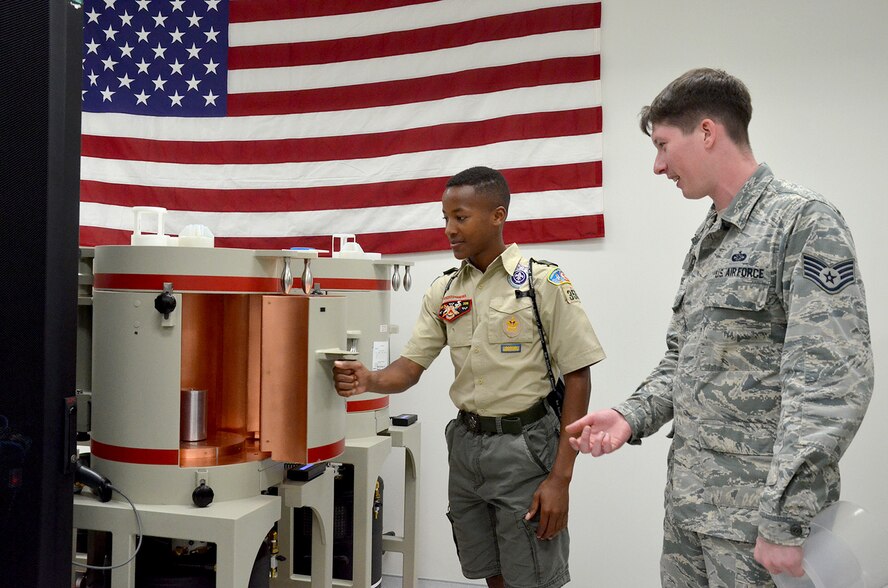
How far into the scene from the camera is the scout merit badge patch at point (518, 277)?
2.09 meters

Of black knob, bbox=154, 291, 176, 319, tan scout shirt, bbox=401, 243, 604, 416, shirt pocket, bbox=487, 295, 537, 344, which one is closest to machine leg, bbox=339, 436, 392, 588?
tan scout shirt, bbox=401, 243, 604, 416

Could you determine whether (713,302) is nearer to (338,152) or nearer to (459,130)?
(459,130)

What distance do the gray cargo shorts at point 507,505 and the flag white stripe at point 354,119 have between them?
60.9 inches

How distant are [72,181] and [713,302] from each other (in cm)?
128

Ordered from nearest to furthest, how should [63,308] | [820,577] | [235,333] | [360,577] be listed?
[820,577]
[63,308]
[235,333]
[360,577]

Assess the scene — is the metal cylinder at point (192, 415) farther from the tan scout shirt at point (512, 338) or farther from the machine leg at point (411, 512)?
the machine leg at point (411, 512)

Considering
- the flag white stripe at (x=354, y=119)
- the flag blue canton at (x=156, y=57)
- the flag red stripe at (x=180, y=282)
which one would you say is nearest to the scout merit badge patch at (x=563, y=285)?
the flag red stripe at (x=180, y=282)

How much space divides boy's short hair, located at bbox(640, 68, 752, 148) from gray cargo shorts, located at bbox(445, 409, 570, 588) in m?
0.98

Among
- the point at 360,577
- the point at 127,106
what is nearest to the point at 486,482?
the point at 360,577

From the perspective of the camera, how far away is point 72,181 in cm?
148

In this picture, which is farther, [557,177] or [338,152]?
[338,152]

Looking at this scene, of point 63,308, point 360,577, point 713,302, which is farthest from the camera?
point 360,577

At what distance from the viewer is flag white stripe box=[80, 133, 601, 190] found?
3.05m

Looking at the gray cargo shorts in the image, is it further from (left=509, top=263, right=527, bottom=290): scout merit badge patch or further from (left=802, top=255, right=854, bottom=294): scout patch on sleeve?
(left=802, top=255, right=854, bottom=294): scout patch on sleeve
